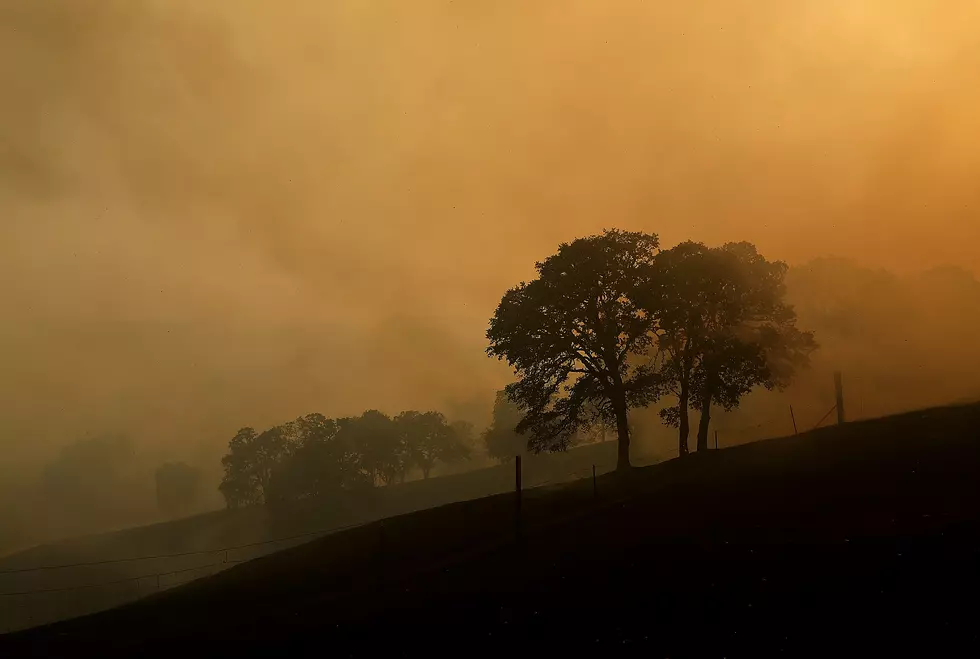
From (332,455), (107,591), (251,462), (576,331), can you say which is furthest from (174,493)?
(576,331)

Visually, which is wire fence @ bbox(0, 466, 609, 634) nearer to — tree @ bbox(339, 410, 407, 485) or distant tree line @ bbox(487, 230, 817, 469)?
tree @ bbox(339, 410, 407, 485)

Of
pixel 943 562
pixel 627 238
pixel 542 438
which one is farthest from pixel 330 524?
pixel 943 562

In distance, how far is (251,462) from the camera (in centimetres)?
15900

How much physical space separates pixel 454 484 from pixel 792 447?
99.0 meters

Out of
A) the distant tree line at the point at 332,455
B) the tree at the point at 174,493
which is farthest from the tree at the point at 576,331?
the tree at the point at 174,493

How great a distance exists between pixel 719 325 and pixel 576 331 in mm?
12098

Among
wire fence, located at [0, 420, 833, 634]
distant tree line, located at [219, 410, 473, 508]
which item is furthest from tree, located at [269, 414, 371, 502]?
wire fence, located at [0, 420, 833, 634]

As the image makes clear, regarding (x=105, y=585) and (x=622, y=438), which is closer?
(x=622, y=438)

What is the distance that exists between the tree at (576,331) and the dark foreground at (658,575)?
917cm

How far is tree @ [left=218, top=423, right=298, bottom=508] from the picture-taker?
510 ft

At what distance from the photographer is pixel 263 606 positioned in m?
32.7

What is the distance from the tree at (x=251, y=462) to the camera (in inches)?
6117

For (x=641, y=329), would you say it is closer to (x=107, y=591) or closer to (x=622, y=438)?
(x=622, y=438)

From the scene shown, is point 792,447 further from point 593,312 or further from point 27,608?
point 27,608
